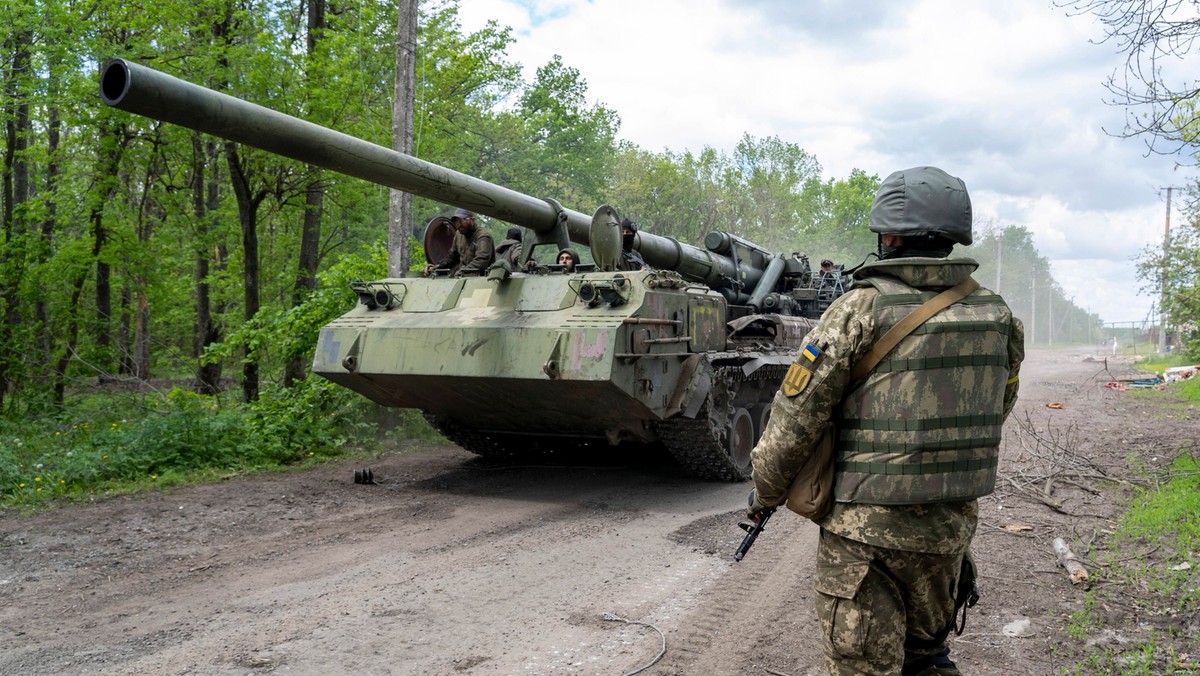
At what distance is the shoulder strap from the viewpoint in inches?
101

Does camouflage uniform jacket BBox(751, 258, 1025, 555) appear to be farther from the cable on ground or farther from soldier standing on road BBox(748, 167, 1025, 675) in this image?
the cable on ground

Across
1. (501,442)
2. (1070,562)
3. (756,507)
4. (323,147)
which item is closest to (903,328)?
(756,507)

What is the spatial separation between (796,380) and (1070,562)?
3.61 meters

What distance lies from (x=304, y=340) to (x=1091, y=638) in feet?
28.7

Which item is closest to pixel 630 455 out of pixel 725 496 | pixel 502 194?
pixel 725 496

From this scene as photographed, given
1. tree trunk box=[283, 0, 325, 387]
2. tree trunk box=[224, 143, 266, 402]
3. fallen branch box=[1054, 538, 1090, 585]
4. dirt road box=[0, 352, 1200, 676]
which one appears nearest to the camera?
dirt road box=[0, 352, 1200, 676]

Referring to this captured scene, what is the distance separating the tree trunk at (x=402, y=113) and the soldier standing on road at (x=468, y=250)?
2.05m

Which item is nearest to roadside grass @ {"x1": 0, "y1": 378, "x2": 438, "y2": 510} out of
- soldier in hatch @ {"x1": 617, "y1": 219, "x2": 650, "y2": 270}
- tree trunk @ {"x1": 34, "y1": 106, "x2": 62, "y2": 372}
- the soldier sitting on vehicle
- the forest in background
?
the forest in background

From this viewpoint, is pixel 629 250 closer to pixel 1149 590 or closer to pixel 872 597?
pixel 1149 590

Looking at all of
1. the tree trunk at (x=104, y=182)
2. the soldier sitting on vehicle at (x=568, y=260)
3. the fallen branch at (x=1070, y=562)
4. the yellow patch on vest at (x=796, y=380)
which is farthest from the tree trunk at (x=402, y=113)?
the yellow patch on vest at (x=796, y=380)

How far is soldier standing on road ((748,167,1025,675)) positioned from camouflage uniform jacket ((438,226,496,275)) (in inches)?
240

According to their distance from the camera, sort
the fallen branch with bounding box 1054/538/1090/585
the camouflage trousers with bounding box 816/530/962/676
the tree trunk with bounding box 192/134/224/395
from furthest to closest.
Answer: the tree trunk with bounding box 192/134/224/395 < the fallen branch with bounding box 1054/538/1090/585 < the camouflage trousers with bounding box 816/530/962/676

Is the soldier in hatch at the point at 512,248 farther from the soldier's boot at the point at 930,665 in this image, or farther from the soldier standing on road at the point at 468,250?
the soldier's boot at the point at 930,665

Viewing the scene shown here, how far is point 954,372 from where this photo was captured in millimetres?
2582
